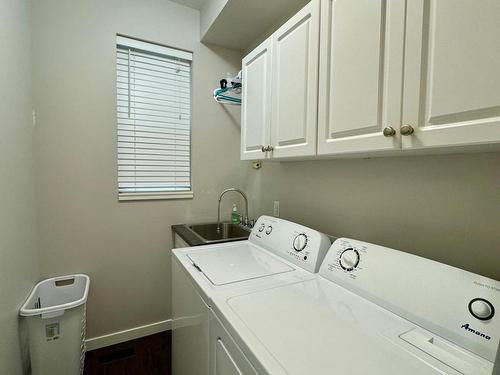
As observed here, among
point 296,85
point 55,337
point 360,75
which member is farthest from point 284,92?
point 55,337

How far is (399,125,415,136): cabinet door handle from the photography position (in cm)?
75

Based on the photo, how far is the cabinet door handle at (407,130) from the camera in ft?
2.46

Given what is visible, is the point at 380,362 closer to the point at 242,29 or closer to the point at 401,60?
the point at 401,60

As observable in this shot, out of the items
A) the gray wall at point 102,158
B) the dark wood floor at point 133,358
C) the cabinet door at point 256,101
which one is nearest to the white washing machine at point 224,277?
the dark wood floor at point 133,358

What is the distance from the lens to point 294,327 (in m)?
0.77

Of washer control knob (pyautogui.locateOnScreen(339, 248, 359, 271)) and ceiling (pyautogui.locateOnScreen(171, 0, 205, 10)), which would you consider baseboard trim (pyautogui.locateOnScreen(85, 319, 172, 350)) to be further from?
ceiling (pyautogui.locateOnScreen(171, 0, 205, 10))

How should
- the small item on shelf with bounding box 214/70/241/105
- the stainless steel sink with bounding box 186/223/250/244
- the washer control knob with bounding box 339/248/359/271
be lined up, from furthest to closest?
the stainless steel sink with bounding box 186/223/250/244, the small item on shelf with bounding box 214/70/241/105, the washer control knob with bounding box 339/248/359/271

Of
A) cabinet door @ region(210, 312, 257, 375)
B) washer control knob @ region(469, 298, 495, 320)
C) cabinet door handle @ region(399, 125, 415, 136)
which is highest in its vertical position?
cabinet door handle @ region(399, 125, 415, 136)

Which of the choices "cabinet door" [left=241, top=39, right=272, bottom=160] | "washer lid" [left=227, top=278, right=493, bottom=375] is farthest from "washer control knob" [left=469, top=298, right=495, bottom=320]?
"cabinet door" [left=241, top=39, right=272, bottom=160]

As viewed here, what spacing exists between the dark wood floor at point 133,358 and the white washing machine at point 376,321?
52.1 inches

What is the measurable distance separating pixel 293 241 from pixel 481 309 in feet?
2.54

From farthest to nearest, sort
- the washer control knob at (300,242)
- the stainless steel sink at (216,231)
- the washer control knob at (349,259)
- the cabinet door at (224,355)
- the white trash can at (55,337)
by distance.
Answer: the stainless steel sink at (216,231) < the white trash can at (55,337) < the washer control knob at (300,242) < the washer control knob at (349,259) < the cabinet door at (224,355)

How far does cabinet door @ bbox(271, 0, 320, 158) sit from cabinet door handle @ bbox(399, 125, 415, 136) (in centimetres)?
40

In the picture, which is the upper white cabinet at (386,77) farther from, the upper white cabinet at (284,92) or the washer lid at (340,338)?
the washer lid at (340,338)
